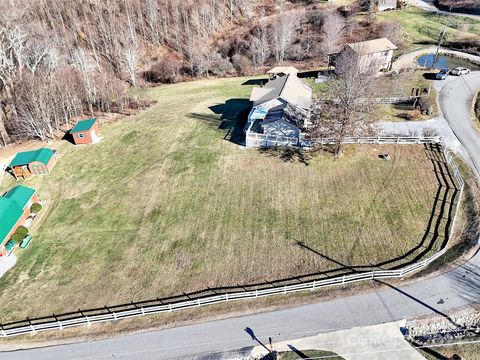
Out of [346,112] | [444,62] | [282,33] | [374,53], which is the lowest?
[444,62]

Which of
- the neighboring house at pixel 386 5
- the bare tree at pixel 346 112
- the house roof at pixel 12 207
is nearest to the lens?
the house roof at pixel 12 207

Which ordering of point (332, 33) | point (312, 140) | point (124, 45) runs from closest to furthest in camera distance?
point (312, 140)
point (332, 33)
point (124, 45)

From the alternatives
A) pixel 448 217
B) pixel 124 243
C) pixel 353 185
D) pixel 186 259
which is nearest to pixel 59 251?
pixel 124 243

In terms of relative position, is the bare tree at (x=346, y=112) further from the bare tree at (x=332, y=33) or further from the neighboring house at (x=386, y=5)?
the neighboring house at (x=386, y=5)

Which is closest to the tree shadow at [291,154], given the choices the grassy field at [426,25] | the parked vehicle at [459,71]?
the parked vehicle at [459,71]

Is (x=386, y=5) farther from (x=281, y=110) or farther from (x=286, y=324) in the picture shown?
(x=286, y=324)

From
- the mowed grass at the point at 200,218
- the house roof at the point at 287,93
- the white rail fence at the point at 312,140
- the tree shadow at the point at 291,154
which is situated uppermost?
the house roof at the point at 287,93

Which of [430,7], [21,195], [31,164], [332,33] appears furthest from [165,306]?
[430,7]

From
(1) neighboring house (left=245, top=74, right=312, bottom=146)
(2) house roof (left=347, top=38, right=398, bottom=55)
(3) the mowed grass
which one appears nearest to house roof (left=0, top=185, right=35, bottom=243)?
(3) the mowed grass
